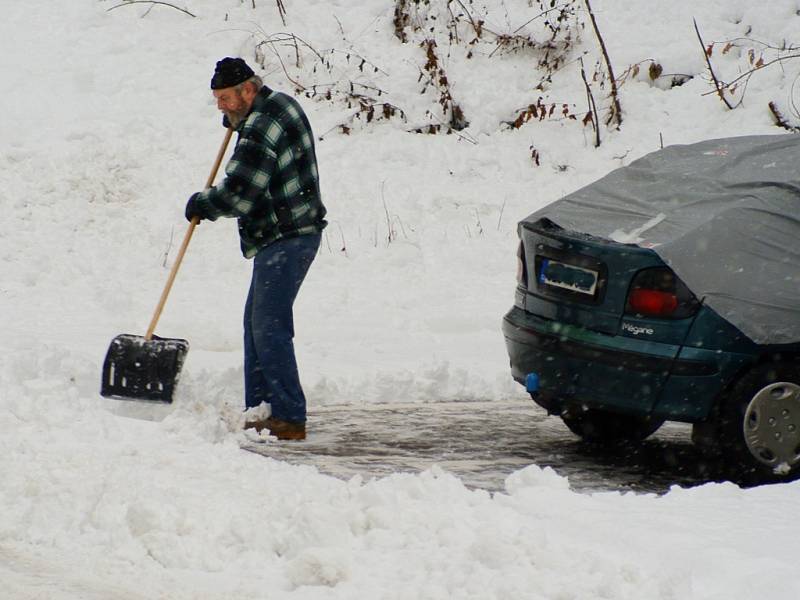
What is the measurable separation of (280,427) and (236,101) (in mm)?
1730

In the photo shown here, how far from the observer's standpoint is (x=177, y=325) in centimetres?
959

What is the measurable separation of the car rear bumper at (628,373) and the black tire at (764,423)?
96mm

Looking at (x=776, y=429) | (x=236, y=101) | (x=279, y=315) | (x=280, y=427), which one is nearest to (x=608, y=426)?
(x=776, y=429)

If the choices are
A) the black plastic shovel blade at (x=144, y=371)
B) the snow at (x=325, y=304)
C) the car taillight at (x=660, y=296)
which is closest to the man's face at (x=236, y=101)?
the black plastic shovel blade at (x=144, y=371)

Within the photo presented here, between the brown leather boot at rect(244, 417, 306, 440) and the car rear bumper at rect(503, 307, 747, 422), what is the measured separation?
4.45 feet

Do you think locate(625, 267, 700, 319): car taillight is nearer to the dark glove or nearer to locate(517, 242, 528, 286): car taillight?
locate(517, 242, 528, 286): car taillight

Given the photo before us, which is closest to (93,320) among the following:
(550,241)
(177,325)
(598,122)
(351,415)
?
(177,325)

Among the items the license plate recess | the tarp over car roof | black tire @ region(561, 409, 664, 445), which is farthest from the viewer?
black tire @ region(561, 409, 664, 445)

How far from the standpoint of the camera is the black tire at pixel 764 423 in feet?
19.6

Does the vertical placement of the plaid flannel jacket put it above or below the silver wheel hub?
above

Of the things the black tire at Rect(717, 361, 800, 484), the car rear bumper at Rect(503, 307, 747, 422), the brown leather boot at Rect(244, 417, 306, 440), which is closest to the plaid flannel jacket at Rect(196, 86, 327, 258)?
the brown leather boot at Rect(244, 417, 306, 440)

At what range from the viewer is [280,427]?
691 cm

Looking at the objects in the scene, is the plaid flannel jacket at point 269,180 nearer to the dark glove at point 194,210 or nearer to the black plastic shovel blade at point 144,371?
the dark glove at point 194,210

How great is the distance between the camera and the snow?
4.37m
